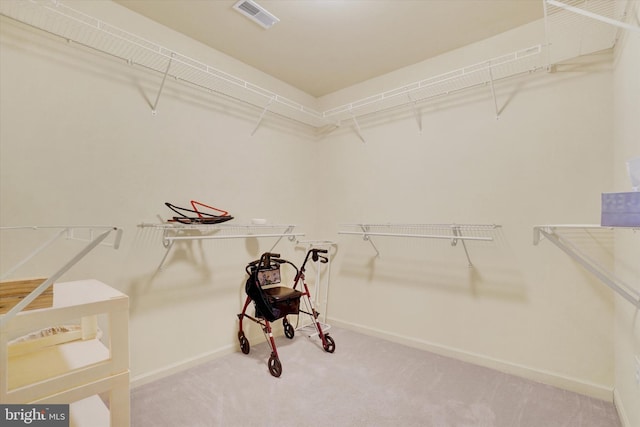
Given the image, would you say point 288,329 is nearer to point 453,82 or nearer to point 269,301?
point 269,301

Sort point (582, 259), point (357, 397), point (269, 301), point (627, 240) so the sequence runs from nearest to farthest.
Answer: point (582, 259) < point (627, 240) < point (357, 397) < point (269, 301)

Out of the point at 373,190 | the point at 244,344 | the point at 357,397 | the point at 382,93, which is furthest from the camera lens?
the point at 373,190

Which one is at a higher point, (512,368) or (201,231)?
(201,231)

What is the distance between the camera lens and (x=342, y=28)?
8.05 ft

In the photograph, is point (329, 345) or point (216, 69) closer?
point (216, 69)

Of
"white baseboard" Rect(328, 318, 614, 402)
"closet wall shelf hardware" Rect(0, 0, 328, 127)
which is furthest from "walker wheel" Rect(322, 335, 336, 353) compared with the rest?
"closet wall shelf hardware" Rect(0, 0, 328, 127)

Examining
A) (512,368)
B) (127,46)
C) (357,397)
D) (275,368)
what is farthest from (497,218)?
(127,46)

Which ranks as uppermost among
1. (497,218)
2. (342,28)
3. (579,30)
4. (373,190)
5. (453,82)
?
(342,28)

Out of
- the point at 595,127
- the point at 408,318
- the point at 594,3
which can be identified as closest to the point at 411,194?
the point at 408,318

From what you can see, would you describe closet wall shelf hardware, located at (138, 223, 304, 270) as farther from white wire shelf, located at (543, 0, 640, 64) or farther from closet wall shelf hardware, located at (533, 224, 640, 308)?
white wire shelf, located at (543, 0, 640, 64)

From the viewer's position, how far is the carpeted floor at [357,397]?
1.81m

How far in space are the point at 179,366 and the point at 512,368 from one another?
257 centimetres

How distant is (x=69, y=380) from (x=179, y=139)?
1.79 m

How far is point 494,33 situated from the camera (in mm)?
2492
